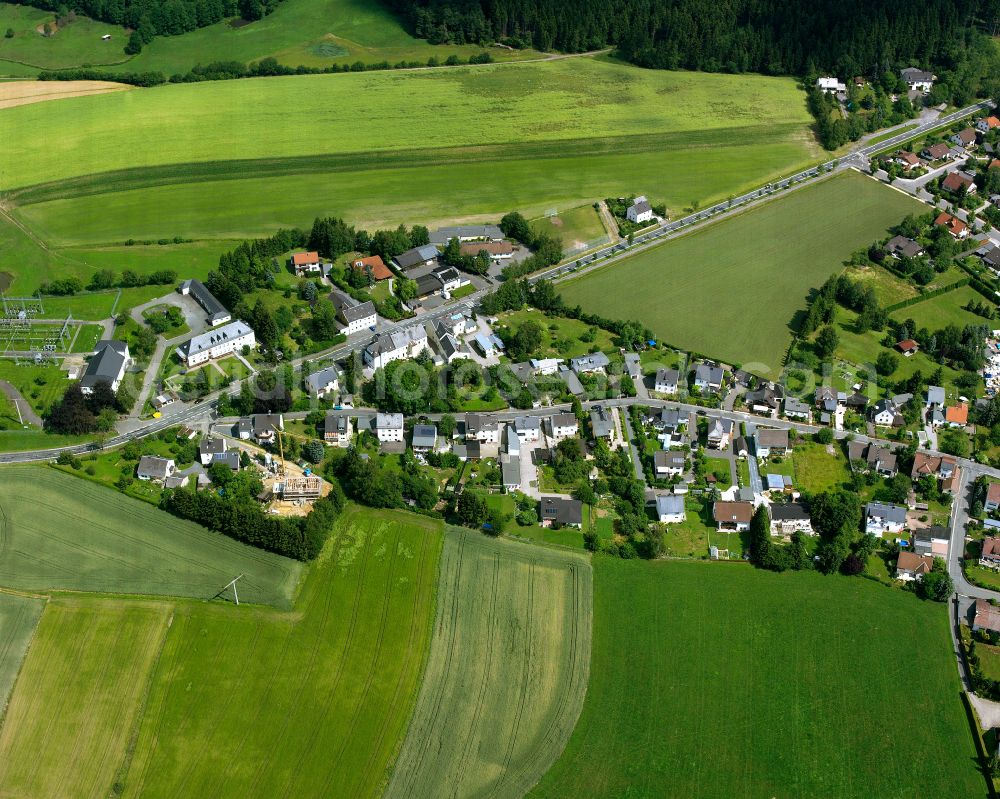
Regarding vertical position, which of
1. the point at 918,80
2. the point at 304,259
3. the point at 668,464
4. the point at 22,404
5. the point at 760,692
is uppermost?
the point at 918,80

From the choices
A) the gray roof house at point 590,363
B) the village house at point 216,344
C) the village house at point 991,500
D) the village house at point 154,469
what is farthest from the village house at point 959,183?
the village house at point 154,469

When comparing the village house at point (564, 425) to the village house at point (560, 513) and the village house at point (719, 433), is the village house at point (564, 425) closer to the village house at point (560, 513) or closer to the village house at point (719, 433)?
the village house at point (560, 513)

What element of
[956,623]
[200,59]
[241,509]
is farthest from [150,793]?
[200,59]

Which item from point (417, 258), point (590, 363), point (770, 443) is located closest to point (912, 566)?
point (770, 443)

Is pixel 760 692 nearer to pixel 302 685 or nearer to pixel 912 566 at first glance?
pixel 912 566

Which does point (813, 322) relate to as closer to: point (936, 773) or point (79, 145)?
point (936, 773)
